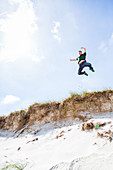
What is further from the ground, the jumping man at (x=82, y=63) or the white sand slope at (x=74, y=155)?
the jumping man at (x=82, y=63)

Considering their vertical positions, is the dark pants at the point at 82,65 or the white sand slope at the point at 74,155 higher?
the dark pants at the point at 82,65

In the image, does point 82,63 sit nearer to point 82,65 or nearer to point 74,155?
point 82,65

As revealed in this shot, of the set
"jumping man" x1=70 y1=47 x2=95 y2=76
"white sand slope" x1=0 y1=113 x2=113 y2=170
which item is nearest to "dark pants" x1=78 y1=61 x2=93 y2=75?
"jumping man" x1=70 y1=47 x2=95 y2=76

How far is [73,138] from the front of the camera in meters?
3.21

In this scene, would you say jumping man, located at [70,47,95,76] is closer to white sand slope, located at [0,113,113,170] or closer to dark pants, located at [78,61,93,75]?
dark pants, located at [78,61,93,75]

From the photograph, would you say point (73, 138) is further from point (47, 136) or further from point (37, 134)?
point (37, 134)

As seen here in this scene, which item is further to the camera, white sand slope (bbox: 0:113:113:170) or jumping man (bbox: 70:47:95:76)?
jumping man (bbox: 70:47:95:76)

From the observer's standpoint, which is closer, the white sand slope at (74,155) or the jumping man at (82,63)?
the white sand slope at (74,155)

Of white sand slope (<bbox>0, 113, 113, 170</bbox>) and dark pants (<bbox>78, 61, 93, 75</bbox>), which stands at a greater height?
dark pants (<bbox>78, 61, 93, 75</bbox>)

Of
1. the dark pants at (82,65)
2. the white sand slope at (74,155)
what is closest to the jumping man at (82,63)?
the dark pants at (82,65)

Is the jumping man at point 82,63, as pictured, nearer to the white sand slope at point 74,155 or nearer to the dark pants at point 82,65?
the dark pants at point 82,65

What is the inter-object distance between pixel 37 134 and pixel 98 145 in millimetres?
2497

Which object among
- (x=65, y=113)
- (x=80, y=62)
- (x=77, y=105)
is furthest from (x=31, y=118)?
(x=80, y=62)

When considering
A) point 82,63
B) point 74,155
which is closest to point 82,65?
point 82,63
